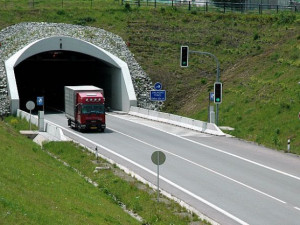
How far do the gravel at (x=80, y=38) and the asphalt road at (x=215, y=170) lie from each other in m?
11.5

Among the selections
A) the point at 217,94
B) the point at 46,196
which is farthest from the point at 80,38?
the point at 46,196

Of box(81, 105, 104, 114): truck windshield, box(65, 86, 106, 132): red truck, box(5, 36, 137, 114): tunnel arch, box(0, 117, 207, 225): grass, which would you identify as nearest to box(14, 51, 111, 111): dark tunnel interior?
box(5, 36, 137, 114): tunnel arch

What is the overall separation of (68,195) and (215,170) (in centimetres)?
Result: 1181

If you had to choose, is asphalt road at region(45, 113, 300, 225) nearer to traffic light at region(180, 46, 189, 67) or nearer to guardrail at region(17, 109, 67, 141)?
guardrail at region(17, 109, 67, 141)

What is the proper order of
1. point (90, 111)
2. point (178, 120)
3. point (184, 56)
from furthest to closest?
point (178, 120) → point (90, 111) → point (184, 56)

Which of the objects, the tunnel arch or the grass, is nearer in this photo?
the grass

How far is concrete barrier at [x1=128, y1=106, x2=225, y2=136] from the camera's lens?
4722 centimetres

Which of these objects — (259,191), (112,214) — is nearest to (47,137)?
(259,191)

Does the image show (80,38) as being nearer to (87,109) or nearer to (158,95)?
(158,95)

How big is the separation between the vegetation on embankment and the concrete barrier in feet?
5.58

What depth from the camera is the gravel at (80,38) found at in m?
62.2

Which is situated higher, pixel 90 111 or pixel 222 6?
pixel 222 6

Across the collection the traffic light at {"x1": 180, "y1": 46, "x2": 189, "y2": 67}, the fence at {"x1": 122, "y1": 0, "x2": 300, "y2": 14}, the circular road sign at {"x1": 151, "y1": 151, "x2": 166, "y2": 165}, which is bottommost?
the circular road sign at {"x1": 151, "y1": 151, "x2": 166, "y2": 165}

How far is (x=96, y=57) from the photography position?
64312 mm
